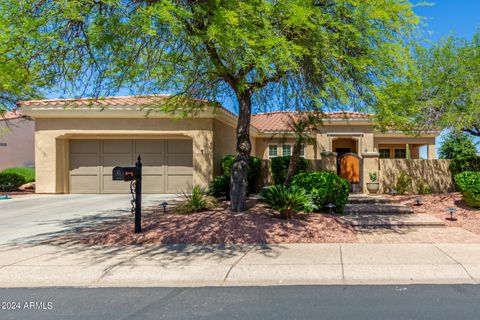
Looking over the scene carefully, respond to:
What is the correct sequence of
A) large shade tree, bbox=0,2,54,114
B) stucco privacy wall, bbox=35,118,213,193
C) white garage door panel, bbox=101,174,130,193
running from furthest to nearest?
1. white garage door panel, bbox=101,174,130,193
2. stucco privacy wall, bbox=35,118,213,193
3. large shade tree, bbox=0,2,54,114

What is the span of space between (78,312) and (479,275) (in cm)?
579

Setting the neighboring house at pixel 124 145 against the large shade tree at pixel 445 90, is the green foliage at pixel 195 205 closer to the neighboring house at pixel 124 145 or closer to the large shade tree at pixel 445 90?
the neighboring house at pixel 124 145

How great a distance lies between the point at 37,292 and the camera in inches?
185

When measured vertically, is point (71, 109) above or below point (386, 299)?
above

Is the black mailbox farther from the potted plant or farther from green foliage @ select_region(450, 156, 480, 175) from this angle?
green foliage @ select_region(450, 156, 480, 175)

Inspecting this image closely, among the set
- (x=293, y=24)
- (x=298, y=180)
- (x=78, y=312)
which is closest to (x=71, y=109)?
(x=298, y=180)

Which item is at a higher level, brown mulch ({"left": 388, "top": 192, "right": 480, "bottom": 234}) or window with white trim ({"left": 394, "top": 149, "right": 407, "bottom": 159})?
window with white trim ({"left": 394, "top": 149, "right": 407, "bottom": 159})

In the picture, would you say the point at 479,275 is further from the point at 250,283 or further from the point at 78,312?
the point at 78,312

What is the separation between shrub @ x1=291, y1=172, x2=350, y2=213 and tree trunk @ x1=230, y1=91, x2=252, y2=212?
5.30ft

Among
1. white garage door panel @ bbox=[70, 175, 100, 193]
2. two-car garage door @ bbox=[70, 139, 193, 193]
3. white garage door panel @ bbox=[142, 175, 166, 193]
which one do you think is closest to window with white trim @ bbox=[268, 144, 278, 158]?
two-car garage door @ bbox=[70, 139, 193, 193]

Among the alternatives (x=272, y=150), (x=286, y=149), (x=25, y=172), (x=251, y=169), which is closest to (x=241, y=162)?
(x=251, y=169)

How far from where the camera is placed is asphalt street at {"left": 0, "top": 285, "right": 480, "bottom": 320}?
12.9ft

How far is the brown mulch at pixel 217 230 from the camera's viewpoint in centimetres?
731

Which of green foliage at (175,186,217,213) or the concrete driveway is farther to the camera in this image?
green foliage at (175,186,217,213)
